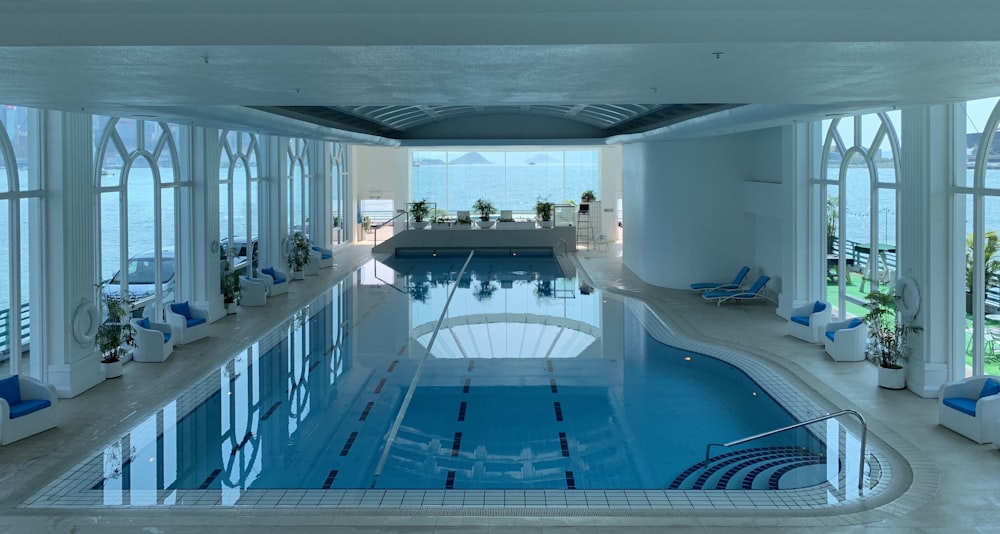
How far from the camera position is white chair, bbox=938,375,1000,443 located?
26.6 ft

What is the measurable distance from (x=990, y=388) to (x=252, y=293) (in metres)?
11.9

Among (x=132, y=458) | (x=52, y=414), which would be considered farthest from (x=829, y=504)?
(x=52, y=414)

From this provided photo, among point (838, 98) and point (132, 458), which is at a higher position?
point (838, 98)

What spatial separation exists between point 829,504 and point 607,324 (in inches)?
310

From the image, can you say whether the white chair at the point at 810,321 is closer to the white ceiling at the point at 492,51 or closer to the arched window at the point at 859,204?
the arched window at the point at 859,204

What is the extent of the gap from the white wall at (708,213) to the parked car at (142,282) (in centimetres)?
951

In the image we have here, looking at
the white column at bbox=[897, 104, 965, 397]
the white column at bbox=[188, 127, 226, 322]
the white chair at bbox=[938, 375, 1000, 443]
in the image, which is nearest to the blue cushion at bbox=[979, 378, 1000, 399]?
the white chair at bbox=[938, 375, 1000, 443]

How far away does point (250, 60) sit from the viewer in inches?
205

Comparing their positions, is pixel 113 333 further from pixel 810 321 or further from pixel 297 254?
pixel 810 321

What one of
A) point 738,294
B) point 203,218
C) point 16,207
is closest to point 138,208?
point 203,218

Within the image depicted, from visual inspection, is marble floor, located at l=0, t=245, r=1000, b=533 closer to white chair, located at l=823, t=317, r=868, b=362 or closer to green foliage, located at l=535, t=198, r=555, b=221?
white chair, located at l=823, t=317, r=868, b=362

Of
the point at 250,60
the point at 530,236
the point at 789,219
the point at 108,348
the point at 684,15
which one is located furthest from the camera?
the point at 530,236

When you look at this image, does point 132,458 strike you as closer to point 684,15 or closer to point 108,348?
point 108,348

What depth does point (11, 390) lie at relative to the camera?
865 cm
